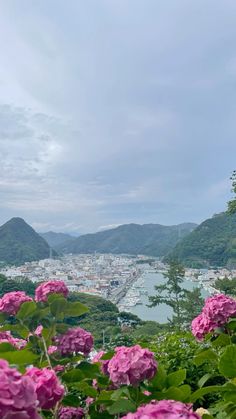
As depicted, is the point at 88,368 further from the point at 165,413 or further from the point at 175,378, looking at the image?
the point at 165,413

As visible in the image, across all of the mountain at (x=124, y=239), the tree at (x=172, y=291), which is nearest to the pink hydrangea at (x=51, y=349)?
the tree at (x=172, y=291)

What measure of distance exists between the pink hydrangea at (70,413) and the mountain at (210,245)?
4204cm

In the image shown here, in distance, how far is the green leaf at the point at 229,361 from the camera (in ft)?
3.55

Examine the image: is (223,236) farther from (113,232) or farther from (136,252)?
(113,232)

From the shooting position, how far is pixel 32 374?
89 centimetres

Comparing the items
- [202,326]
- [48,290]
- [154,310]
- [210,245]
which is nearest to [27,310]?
[48,290]

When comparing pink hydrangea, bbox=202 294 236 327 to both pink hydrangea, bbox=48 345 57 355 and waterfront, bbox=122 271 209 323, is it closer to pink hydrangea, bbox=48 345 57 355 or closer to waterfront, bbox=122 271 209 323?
pink hydrangea, bbox=48 345 57 355

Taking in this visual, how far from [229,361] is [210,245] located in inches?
1951

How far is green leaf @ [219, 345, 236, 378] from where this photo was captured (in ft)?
3.55

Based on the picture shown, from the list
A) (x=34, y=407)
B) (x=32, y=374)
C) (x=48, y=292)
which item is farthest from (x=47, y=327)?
(x=34, y=407)

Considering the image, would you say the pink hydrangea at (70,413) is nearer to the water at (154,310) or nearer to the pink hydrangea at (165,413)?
the pink hydrangea at (165,413)

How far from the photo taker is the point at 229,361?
108 centimetres

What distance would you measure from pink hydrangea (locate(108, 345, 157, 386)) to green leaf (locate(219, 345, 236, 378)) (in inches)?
6.7

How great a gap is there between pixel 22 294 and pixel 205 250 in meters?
50.1
